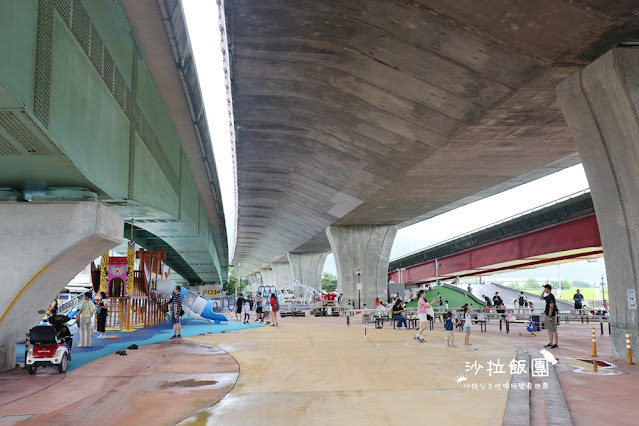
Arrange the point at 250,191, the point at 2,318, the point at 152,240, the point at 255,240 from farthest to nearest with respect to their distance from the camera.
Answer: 1. the point at 255,240
2. the point at 152,240
3. the point at 250,191
4. the point at 2,318

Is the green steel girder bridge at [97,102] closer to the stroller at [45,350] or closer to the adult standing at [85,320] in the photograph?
the stroller at [45,350]

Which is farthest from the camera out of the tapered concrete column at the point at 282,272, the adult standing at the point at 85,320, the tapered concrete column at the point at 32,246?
the tapered concrete column at the point at 282,272

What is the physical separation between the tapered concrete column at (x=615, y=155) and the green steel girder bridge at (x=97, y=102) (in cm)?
1003

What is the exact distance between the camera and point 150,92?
50.6 feet

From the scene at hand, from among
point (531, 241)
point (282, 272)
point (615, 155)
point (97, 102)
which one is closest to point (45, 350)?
point (97, 102)

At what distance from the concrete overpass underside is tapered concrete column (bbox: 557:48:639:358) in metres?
0.53

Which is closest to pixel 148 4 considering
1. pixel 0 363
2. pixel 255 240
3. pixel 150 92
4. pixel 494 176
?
pixel 150 92

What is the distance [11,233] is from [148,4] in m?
6.04

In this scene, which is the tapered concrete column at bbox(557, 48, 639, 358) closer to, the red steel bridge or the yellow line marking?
the yellow line marking

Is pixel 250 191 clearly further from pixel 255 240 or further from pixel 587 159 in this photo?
pixel 255 240

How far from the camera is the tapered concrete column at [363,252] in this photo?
126ft

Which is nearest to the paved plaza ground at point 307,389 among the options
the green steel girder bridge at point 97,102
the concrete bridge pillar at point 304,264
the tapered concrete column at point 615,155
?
the tapered concrete column at point 615,155

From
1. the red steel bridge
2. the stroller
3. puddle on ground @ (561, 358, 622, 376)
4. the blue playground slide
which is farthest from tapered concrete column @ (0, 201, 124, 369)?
the red steel bridge

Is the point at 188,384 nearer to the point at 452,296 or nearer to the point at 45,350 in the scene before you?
the point at 45,350
